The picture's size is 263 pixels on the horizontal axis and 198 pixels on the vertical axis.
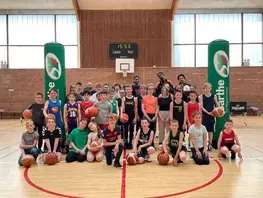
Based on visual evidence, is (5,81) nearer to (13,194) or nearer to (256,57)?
(13,194)

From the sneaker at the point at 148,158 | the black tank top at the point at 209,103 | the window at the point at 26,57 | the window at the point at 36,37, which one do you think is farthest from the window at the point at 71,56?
the sneaker at the point at 148,158

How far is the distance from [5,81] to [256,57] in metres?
16.3

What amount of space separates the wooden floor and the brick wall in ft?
36.3

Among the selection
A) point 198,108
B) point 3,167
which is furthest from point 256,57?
point 3,167

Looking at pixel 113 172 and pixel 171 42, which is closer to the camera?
pixel 113 172

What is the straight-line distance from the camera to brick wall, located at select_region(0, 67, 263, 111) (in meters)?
16.8

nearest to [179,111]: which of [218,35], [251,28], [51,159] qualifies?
[51,159]

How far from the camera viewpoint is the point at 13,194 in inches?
156

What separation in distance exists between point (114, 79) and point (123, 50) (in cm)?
199

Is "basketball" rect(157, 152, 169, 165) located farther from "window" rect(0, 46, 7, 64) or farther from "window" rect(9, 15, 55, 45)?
"window" rect(0, 46, 7, 64)

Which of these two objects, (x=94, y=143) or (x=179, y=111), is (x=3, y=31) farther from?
(x=179, y=111)

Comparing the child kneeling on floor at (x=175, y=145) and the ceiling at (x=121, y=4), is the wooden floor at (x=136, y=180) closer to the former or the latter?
the child kneeling on floor at (x=175, y=145)

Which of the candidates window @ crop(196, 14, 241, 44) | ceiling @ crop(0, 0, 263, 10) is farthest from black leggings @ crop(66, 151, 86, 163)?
window @ crop(196, 14, 241, 44)

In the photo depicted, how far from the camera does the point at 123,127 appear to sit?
7316mm
